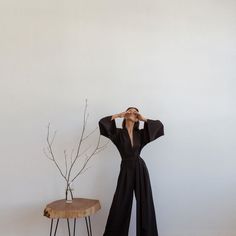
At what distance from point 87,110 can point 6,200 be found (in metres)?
0.97

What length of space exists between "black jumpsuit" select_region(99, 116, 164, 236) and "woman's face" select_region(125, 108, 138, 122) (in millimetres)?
87

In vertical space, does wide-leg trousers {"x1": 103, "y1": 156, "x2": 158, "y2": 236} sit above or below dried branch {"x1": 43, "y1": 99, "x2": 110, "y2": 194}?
below

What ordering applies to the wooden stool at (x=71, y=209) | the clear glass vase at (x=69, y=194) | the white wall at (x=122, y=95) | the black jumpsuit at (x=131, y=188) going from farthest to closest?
the white wall at (x=122, y=95)
the clear glass vase at (x=69, y=194)
the black jumpsuit at (x=131, y=188)
the wooden stool at (x=71, y=209)

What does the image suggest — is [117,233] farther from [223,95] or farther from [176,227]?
[223,95]

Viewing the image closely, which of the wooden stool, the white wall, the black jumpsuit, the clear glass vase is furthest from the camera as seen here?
the white wall

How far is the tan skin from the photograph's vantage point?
89.5 inches

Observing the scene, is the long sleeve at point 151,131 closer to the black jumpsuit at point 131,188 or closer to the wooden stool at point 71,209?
the black jumpsuit at point 131,188

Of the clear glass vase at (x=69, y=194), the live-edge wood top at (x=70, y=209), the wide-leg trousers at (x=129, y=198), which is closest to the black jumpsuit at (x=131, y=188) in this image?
the wide-leg trousers at (x=129, y=198)

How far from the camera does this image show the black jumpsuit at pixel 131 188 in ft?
7.17

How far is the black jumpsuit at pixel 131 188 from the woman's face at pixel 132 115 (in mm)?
87

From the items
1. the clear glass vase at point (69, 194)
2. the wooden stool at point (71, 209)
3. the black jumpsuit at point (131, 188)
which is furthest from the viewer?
the clear glass vase at point (69, 194)

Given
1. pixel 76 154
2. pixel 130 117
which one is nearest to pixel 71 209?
pixel 76 154

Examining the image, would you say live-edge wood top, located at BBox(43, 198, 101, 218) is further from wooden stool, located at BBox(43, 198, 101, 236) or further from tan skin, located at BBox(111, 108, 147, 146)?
tan skin, located at BBox(111, 108, 147, 146)

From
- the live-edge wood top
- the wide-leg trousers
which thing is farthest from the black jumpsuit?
the live-edge wood top
